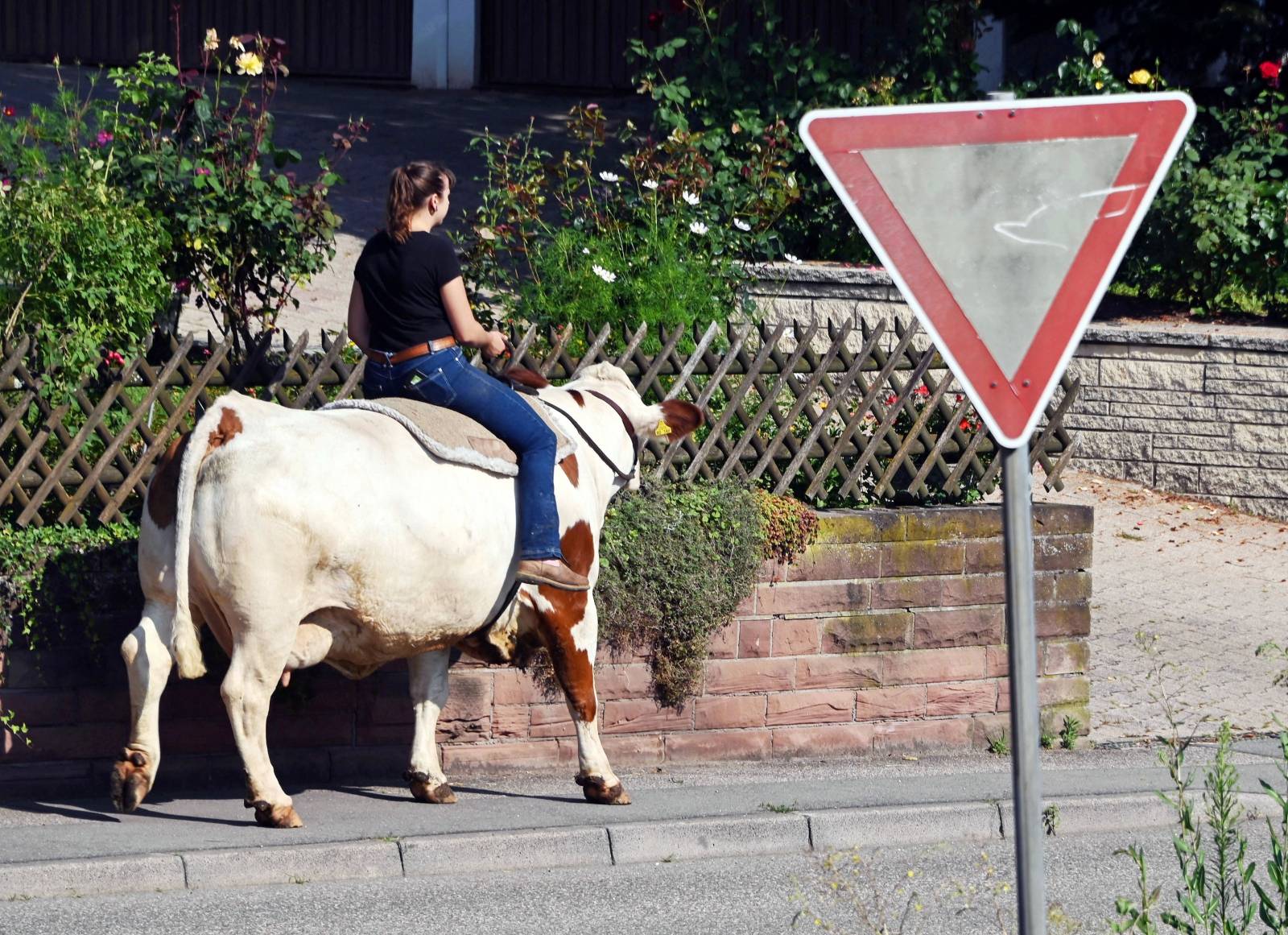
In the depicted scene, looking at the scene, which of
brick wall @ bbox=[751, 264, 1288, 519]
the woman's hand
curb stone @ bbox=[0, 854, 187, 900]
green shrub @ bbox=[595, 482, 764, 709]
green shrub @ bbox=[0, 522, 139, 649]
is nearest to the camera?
curb stone @ bbox=[0, 854, 187, 900]

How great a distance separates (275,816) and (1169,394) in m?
7.92

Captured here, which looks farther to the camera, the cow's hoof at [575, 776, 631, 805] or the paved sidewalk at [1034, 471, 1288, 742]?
the paved sidewalk at [1034, 471, 1288, 742]

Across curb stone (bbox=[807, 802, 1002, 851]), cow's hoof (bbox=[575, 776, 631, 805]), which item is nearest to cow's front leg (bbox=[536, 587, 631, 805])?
cow's hoof (bbox=[575, 776, 631, 805])

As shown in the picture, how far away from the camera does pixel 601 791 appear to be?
6891 millimetres

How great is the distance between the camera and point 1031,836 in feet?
11.0

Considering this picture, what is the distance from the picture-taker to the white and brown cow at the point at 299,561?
19.3 feet

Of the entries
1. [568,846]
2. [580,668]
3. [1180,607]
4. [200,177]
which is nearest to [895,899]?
[568,846]

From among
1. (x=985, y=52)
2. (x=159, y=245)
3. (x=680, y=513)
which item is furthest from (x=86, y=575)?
(x=985, y=52)

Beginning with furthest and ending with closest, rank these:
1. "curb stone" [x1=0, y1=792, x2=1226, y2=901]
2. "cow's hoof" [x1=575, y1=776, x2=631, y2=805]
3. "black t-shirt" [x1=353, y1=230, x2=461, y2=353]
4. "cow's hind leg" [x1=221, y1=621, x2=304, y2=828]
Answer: "cow's hoof" [x1=575, y1=776, x2=631, y2=805], "black t-shirt" [x1=353, y1=230, x2=461, y2=353], "cow's hind leg" [x1=221, y1=621, x2=304, y2=828], "curb stone" [x1=0, y1=792, x2=1226, y2=901]

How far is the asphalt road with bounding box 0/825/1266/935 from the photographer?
18.2 feet

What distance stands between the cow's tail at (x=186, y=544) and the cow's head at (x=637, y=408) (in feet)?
5.64

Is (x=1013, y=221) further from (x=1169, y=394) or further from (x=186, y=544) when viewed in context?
(x=1169, y=394)

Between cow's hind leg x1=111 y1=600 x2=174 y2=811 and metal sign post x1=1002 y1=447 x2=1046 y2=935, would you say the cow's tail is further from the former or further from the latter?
A: metal sign post x1=1002 y1=447 x2=1046 y2=935

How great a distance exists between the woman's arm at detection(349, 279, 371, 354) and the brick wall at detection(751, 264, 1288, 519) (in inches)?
217
